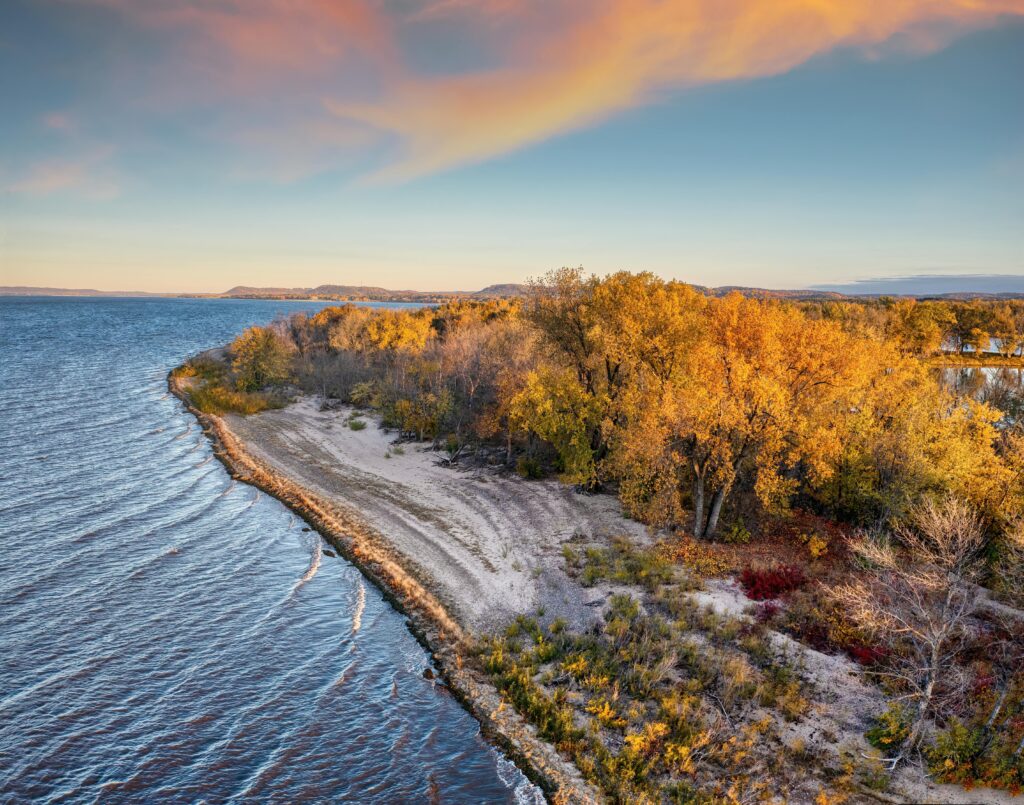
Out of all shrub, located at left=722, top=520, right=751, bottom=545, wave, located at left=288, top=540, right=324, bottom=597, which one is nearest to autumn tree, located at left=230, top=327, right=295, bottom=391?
wave, located at left=288, top=540, right=324, bottom=597

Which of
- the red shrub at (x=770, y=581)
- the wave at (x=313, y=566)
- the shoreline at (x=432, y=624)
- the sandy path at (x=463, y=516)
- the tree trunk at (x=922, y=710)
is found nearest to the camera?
the tree trunk at (x=922, y=710)

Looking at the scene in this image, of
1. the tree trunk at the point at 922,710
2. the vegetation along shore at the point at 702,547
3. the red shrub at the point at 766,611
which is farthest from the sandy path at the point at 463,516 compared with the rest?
the tree trunk at the point at 922,710

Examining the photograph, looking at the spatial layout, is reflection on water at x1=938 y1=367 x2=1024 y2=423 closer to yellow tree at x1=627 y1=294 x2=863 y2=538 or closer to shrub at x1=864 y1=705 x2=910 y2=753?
yellow tree at x1=627 y1=294 x2=863 y2=538

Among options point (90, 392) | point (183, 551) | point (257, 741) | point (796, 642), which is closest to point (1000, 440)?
point (796, 642)

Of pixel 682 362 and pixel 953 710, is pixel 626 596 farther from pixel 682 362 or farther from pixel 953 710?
pixel 682 362

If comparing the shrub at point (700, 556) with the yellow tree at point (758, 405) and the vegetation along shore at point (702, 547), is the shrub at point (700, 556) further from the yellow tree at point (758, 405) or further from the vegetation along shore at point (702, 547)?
the yellow tree at point (758, 405)

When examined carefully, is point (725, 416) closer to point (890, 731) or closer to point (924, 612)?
point (924, 612)

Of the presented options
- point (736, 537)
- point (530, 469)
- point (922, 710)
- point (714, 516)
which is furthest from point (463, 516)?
point (922, 710)
